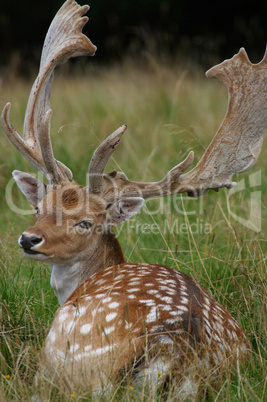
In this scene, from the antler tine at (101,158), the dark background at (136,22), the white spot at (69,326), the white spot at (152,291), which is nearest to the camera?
the white spot at (69,326)

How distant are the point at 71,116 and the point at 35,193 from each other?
4316mm

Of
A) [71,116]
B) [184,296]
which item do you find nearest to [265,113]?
[184,296]

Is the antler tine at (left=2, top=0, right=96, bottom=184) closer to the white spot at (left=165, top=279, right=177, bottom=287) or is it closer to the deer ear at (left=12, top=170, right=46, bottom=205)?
the deer ear at (left=12, top=170, right=46, bottom=205)

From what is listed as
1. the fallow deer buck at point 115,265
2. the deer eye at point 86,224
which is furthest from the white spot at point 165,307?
the deer eye at point 86,224

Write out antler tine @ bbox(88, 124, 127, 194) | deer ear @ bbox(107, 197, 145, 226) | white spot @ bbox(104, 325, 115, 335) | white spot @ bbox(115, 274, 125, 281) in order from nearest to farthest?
white spot @ bbox(104, 325, 115, 335) → white spot @ bbox(115, 274, 125, 281) → antler tine @ bbox(88, 124, 127, 194) → deer ear @ bbox(107, 197, 145, 226)

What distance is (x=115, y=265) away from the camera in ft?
12.2

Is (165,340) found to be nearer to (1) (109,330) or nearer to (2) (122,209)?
(1) (109,330)

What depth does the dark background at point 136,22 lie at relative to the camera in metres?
18.4

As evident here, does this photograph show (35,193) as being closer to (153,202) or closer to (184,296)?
(184,296)

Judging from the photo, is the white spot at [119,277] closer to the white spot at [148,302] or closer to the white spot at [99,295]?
the white spot at [99,295]

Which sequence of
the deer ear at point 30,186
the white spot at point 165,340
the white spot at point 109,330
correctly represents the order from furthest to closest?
the deer ear at point 30,186 → the white spot at point 109,330 → the white spot at point 165,340

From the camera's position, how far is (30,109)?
446 centimetres

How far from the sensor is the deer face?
361 cm

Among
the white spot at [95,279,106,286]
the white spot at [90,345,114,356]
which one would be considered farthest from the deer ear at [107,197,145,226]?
the white spot at [90,345,114,356]
